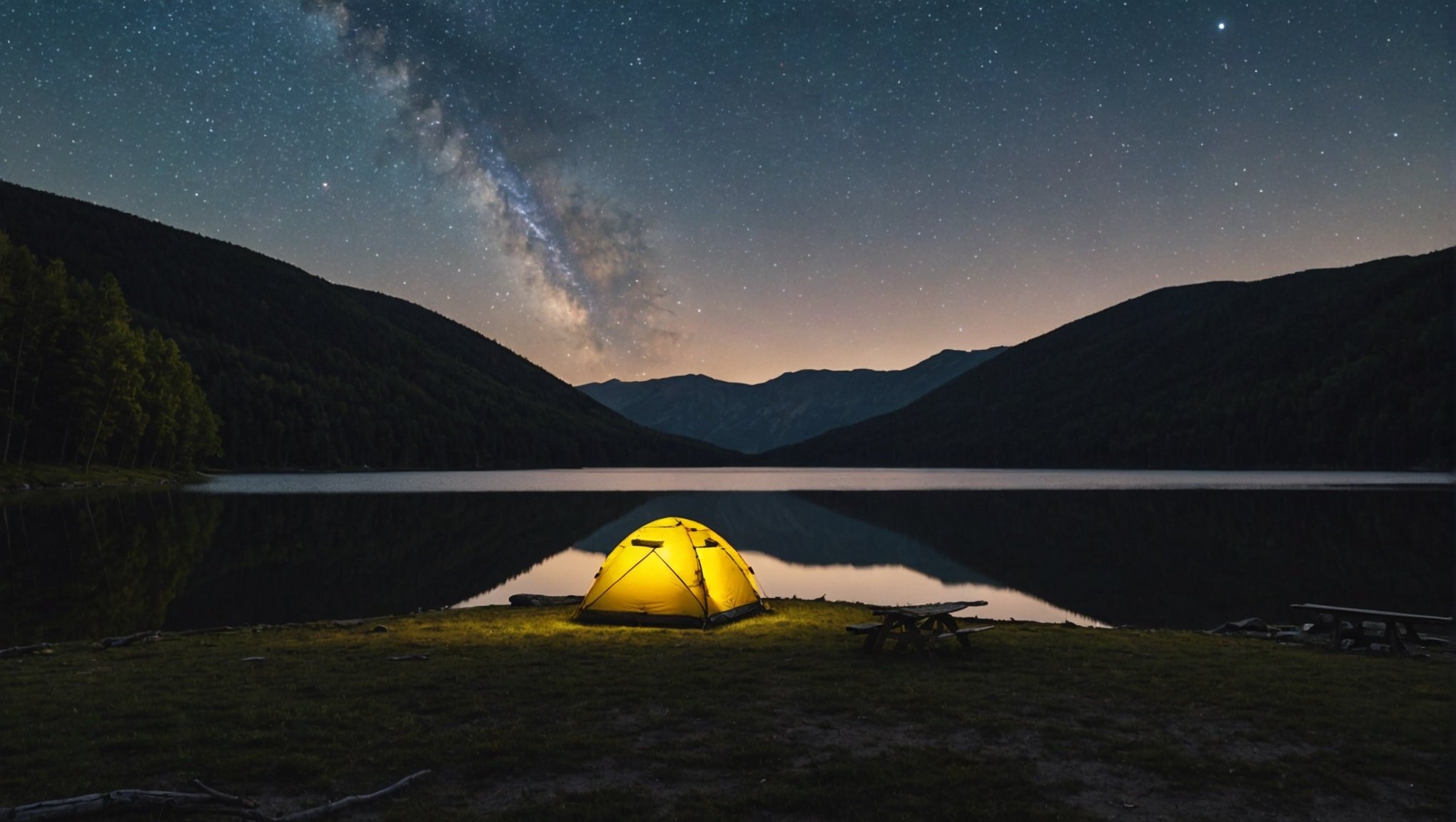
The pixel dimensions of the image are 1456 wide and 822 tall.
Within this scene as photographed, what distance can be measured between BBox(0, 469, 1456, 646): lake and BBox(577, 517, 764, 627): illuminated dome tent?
915cm

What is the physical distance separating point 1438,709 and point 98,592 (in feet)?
106

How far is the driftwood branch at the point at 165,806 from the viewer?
735 centimetres

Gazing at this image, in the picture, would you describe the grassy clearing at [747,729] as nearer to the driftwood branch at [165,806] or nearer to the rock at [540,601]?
the driftwood branch at [165,806]

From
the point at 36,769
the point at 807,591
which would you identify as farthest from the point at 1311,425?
the point at 36,769

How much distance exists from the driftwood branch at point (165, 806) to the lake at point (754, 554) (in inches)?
597

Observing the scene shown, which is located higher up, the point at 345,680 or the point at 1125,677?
the point at 345,680

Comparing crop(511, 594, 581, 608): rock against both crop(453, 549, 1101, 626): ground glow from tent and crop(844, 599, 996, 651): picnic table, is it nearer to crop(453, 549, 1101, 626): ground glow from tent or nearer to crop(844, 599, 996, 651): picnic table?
crop(453, 549, 1101, 626): ground glow from tent

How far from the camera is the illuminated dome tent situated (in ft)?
67.2

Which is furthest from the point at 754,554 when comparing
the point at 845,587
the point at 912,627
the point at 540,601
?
the point at 912,627

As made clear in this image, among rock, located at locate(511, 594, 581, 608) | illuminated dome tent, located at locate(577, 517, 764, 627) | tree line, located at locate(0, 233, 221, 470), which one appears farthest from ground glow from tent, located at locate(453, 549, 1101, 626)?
tree line, located at locate(0, 233, 221, 470)

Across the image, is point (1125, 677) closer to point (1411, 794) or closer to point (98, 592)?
point (1411, 794)

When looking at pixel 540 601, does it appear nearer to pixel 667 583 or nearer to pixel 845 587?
pixel 667 583

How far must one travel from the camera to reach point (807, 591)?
32.3m

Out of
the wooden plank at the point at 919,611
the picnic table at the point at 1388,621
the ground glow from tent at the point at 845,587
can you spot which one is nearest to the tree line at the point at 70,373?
the ground glow from tent at the point at 845,587
